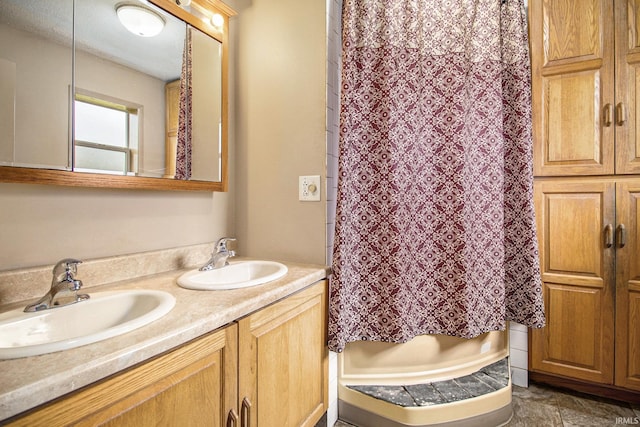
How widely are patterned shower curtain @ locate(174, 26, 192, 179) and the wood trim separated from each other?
7.59 ft

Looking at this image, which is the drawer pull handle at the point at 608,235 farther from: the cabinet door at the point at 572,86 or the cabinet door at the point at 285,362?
the cabinet door at the point at 285,362

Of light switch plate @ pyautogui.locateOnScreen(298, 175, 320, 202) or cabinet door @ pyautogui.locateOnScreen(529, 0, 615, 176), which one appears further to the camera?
cabinet door @ pyautogui.locateOnScreen(529, 0, 615, 176)

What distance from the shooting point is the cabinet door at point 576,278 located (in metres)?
1.69

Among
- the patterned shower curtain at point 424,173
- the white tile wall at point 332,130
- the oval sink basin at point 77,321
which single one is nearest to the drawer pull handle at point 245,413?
the oval sink basin at point 77,321

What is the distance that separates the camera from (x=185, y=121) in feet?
4.47

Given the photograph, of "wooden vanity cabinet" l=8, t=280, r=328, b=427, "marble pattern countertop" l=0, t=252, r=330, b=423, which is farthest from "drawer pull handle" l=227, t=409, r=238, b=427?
"marble pattern countertop" l=0, t=252, r=330, b=423

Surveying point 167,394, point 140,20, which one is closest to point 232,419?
point 167,394

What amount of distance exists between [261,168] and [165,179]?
0.48 m

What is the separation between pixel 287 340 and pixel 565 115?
196cm

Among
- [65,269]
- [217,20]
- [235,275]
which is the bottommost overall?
[235,275]

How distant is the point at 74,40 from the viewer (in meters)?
1.00

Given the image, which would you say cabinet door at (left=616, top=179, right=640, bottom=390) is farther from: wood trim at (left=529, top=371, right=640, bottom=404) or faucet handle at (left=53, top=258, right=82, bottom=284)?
faucet handle at (left=53, top=258, right=82, bottom=284)

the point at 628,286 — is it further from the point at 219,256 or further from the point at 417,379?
the point at 219,256

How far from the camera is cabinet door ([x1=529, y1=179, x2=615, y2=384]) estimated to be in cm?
169
